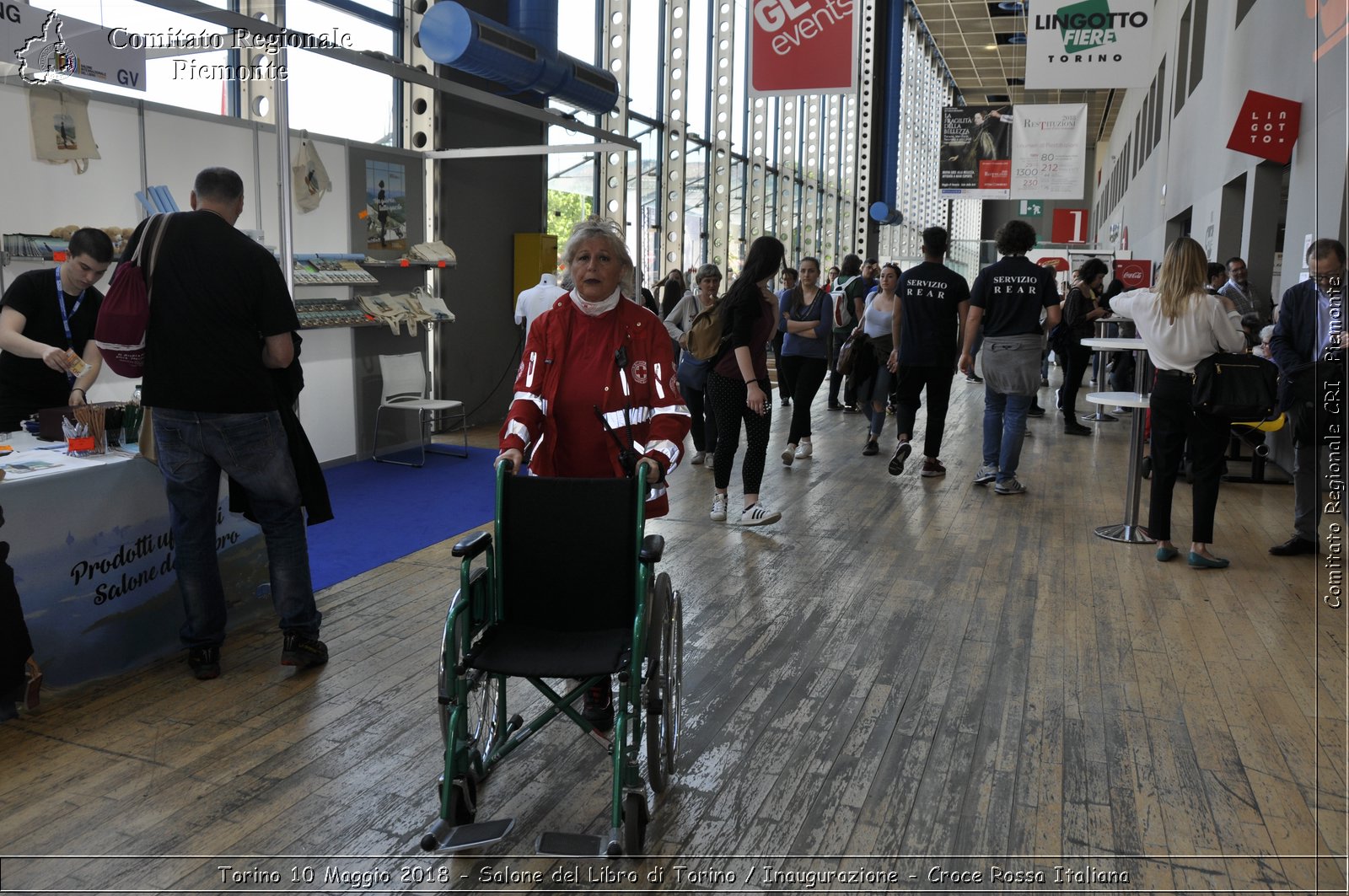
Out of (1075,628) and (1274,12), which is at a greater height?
(1274,12)

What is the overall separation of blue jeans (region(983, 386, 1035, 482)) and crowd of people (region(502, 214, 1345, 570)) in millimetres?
12

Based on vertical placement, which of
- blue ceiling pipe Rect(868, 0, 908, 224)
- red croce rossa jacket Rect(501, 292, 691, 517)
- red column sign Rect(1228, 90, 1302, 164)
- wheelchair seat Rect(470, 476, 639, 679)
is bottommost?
wheelchair seat Rect(470, 476, 639, 679)

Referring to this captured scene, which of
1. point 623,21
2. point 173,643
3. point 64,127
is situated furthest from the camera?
point 623,21

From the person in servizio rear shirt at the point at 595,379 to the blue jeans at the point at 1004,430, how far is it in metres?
4.06

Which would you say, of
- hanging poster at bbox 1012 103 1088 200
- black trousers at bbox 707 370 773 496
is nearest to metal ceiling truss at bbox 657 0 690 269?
hanging poster at bbox 1012 103 1088 200

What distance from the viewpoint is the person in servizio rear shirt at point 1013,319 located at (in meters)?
6.09

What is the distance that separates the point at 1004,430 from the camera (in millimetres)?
6625

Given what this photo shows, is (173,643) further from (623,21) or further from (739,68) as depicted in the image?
(739,68)

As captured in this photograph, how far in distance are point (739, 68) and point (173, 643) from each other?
1255 centimetres

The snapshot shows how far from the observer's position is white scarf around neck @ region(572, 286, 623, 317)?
2.72m

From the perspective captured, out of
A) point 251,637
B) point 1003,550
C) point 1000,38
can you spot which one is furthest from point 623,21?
point 1000,38

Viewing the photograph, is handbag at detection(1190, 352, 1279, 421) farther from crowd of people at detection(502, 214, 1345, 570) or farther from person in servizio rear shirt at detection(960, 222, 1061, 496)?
person in servizio rear shirt at detection(960, 222, 1061, 496)

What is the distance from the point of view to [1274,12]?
310 inches

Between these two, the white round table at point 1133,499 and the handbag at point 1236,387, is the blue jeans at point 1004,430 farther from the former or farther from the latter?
the handbag at point 1236,387
